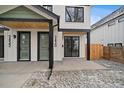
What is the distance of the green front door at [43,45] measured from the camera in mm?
15070

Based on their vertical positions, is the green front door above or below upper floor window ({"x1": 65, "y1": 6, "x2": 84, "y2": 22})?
below

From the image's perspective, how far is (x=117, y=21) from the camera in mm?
20484

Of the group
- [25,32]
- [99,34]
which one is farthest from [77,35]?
[99,34]

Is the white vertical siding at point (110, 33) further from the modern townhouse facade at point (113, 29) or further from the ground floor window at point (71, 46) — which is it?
the ground floor window at point (71, 46)

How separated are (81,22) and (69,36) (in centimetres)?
363

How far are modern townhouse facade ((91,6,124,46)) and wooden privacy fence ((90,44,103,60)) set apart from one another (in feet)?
7.43

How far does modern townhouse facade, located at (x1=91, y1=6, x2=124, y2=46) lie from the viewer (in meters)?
19.4

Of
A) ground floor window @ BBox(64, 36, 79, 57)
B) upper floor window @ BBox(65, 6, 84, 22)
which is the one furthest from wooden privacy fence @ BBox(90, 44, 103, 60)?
upper floor window @ BBox(65, 6, 84, 22)

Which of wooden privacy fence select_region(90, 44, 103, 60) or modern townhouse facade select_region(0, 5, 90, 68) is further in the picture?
wooden privacy fence select_region(90, 44, 103, 60)

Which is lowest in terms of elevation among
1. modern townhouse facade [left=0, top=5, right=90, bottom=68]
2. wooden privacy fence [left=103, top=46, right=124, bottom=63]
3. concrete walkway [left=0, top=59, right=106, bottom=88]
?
concrete walkway [left=0, top=59, right=106, bottom=88]

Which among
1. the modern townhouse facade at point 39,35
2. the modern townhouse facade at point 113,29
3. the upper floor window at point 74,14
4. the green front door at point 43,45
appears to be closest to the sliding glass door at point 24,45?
the modern townhouse facade at point 39,35

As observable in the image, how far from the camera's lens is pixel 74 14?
16.5 m

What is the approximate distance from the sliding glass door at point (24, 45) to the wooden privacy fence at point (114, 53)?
7.55 m

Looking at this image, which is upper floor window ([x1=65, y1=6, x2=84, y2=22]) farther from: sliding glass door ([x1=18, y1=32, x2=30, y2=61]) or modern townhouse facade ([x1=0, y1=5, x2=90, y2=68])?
sliding glass door ([x1=18, y1=32, x2=30, y2=61])
